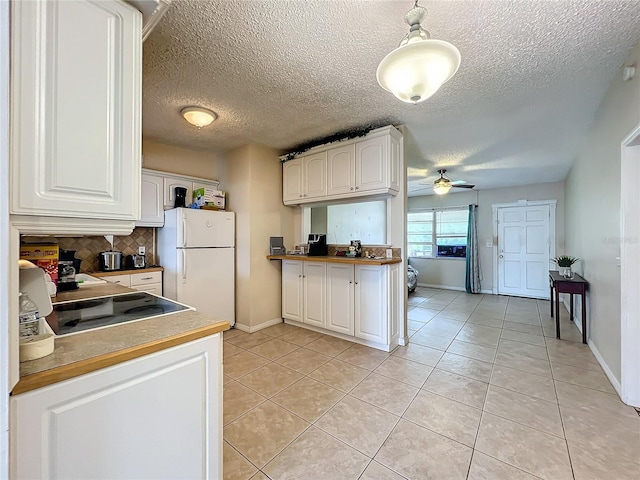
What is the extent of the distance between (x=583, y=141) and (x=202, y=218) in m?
4.87

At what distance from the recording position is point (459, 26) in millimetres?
1621

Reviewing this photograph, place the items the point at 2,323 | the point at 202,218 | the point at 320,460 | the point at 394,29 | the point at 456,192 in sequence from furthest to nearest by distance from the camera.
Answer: the point at 456,192, the point at 202,218, the point at 394,29, the point at 320,460, the point at 2,323

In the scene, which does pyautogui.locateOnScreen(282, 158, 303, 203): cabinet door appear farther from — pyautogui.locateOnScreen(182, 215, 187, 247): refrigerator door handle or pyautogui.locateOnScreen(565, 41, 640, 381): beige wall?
pyautogui.locateOnScreen(565, 41, 640, 381): beige wall

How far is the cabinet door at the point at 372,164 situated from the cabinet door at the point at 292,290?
1423mm

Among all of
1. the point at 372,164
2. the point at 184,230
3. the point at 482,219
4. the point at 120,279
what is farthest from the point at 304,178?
the point at 482,219

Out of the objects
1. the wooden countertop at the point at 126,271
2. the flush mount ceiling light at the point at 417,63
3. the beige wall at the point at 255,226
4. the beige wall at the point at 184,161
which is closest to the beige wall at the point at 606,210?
the flush mount ceiling light at the point at 417,63

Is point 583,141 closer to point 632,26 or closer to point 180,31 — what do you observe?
Result: point 632,26

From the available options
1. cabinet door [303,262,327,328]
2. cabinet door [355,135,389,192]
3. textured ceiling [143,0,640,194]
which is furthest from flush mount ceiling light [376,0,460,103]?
cabinet door [303,262,327,328]

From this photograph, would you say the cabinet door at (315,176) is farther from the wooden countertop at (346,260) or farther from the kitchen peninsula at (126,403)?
the kitchen peninsula at (126,403)

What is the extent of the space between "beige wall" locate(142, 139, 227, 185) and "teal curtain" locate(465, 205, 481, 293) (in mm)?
5400

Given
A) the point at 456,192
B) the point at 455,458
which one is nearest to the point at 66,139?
the point at 455,458

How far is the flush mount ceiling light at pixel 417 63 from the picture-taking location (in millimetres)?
1238

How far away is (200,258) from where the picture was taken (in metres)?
3.42

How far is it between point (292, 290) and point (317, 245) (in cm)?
73
